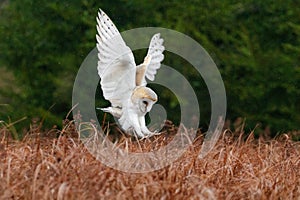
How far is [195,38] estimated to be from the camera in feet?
31.0

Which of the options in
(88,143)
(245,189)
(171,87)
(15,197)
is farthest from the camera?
(171,87)

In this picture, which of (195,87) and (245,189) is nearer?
(245,189)

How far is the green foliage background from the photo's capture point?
935 centimetres

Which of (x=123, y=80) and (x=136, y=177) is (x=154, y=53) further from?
(x=136, y=177)

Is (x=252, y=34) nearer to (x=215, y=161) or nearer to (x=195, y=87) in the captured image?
(x=195, y=87)

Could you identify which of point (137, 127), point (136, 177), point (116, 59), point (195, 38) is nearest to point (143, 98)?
point (137, 127)

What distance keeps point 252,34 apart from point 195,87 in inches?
36.8

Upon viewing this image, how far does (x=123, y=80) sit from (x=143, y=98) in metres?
0.24

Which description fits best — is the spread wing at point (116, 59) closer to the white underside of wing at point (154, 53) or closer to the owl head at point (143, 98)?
the owl head at point (143, 98)

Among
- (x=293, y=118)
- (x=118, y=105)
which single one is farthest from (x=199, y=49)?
(x=118, y=105)

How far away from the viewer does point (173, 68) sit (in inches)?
366

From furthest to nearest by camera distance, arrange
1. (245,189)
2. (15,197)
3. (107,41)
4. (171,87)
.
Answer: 1. (171,87)
2. (107,41)
3. (245,189)
4. (15,197)

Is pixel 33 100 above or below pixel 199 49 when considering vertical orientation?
below

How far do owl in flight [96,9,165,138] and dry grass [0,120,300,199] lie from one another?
0.44m
